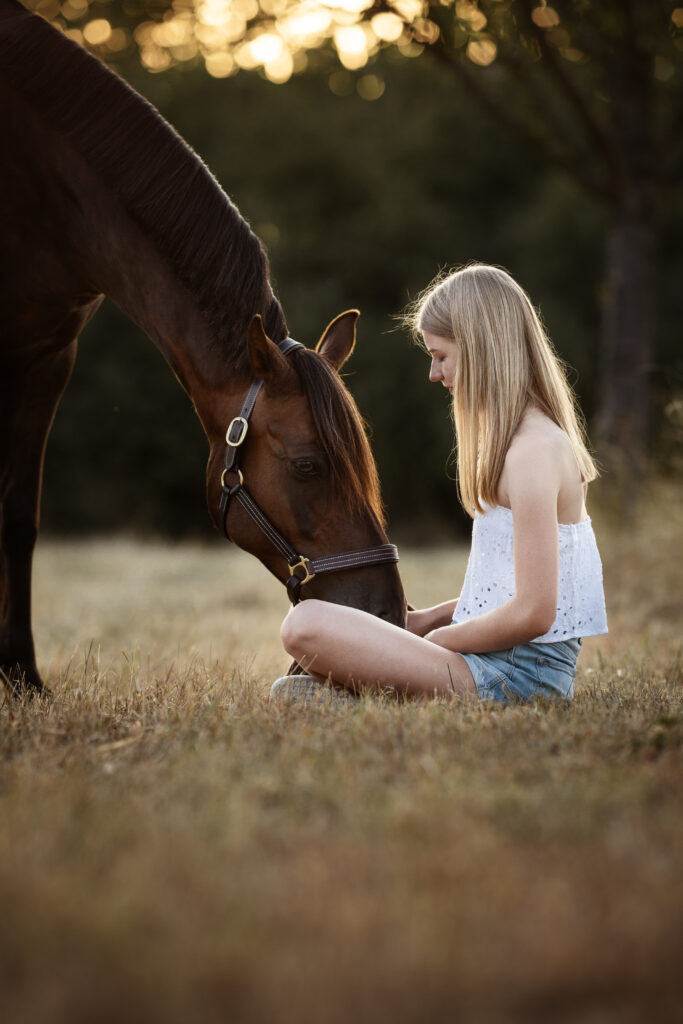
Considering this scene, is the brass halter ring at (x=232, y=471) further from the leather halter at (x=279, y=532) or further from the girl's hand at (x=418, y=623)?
the girl's hand at (x=418, y=623)

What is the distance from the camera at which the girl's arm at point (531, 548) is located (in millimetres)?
2471

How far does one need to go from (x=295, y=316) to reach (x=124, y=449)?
3.63 metres

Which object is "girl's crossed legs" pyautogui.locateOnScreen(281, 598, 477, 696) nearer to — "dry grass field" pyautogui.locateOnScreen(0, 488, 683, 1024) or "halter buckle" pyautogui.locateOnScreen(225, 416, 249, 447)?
"dry grass field" pyautogui.locateOnScreen(0, 488, 683, 1024)

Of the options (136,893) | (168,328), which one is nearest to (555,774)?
(136,893)

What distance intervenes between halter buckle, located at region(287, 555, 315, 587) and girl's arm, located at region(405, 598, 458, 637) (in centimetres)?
62

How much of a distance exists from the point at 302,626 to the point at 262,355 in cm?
83

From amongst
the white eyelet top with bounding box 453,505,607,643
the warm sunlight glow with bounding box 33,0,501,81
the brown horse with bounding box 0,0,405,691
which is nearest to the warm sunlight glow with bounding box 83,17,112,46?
the warm sunlight glow with bounding box 33,0,501,81

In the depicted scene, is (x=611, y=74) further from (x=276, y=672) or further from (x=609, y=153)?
(x=276, y=672)

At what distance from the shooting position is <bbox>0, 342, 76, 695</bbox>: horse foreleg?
3.31 m

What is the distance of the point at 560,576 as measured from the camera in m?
2.68

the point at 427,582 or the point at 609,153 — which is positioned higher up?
the point at 609,153

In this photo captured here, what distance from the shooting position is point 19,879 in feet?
4.25

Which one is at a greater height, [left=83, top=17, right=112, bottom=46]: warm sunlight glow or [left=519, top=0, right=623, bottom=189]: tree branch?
[left=83, top=17, right=112, bottom=46]: warm sunlight glow

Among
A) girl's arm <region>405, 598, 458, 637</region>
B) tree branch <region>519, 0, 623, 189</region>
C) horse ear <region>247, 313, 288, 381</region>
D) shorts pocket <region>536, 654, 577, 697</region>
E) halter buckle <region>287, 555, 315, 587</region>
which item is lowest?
shorts pocket <region>536, 654, 577, 697</region>
